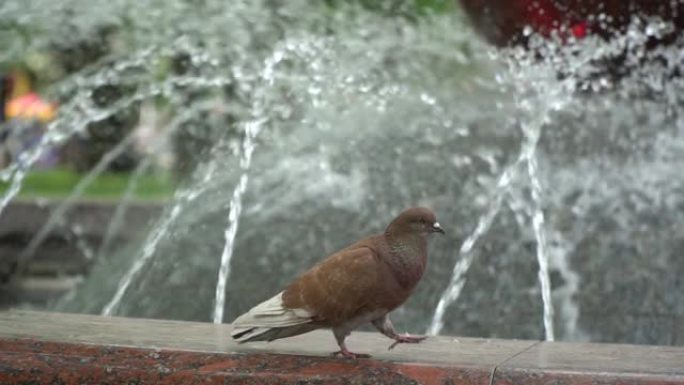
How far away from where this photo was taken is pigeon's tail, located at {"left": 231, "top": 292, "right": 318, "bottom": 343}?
318 cm

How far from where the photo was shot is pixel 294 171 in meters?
6.12

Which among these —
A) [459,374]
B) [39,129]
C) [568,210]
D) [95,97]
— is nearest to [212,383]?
[459,374]

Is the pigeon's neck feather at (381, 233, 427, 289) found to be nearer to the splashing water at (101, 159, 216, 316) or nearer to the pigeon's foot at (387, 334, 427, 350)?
the pigeon's foot at (387, 334, 427, 350)

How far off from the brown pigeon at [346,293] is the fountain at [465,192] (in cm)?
203

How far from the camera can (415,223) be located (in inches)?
129

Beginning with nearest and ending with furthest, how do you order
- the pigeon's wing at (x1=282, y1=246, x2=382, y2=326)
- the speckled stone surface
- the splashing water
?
the speckled stone surface → the pigeon's wing at (x1=282, y1=246, x2=382, y2=326) → the splashing water

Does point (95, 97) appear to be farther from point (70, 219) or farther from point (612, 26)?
point (612, 26)

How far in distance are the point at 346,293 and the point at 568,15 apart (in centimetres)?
335

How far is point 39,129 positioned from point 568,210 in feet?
34.9

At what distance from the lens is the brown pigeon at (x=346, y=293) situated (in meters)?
3.18

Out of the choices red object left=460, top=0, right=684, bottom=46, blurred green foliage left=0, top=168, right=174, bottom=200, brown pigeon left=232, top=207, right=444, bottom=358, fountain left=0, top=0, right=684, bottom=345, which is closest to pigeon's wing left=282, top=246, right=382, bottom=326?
brown pigeon left=232, top=207, right=444, bottom=358

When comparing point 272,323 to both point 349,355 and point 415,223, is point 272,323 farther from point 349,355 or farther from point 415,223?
point 415,223

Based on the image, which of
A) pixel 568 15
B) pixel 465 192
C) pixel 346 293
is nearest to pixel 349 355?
pixel 346 293

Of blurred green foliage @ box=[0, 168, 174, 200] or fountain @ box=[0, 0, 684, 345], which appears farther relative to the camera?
blurred green foliage @ box=[0, 168, 174, 200]
